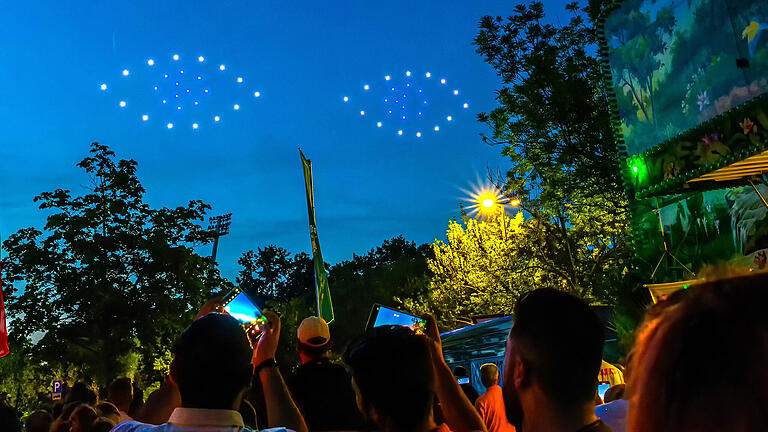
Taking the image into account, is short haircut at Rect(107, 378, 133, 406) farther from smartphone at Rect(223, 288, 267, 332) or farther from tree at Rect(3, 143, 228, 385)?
tree at Rect(3, 143, 228, 385)

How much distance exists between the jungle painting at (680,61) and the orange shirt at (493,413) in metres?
5.66

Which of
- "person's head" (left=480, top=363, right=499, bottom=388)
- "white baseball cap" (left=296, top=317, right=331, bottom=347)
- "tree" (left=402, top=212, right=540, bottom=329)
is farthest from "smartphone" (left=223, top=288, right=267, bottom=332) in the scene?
"tree" (left=402, top=212, right=540, bottom=329)

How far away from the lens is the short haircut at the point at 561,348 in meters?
2.42

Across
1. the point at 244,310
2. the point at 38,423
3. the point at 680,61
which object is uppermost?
the point at 680,61

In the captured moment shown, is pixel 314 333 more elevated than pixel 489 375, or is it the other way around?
pixel 314 333

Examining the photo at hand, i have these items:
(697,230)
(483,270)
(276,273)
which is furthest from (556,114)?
(276,273)

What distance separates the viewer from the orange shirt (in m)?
6.32

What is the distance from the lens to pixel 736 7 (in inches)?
368

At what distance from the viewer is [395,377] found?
2709mm

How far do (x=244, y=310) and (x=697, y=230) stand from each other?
10526mm

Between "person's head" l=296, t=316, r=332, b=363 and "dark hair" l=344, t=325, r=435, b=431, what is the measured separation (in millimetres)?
1092

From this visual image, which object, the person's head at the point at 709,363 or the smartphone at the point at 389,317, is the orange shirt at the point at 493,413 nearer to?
the smartphone at the point at 389,317

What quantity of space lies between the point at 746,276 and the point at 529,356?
4.57 feet

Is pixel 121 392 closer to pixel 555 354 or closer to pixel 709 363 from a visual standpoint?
pixel 555 354
